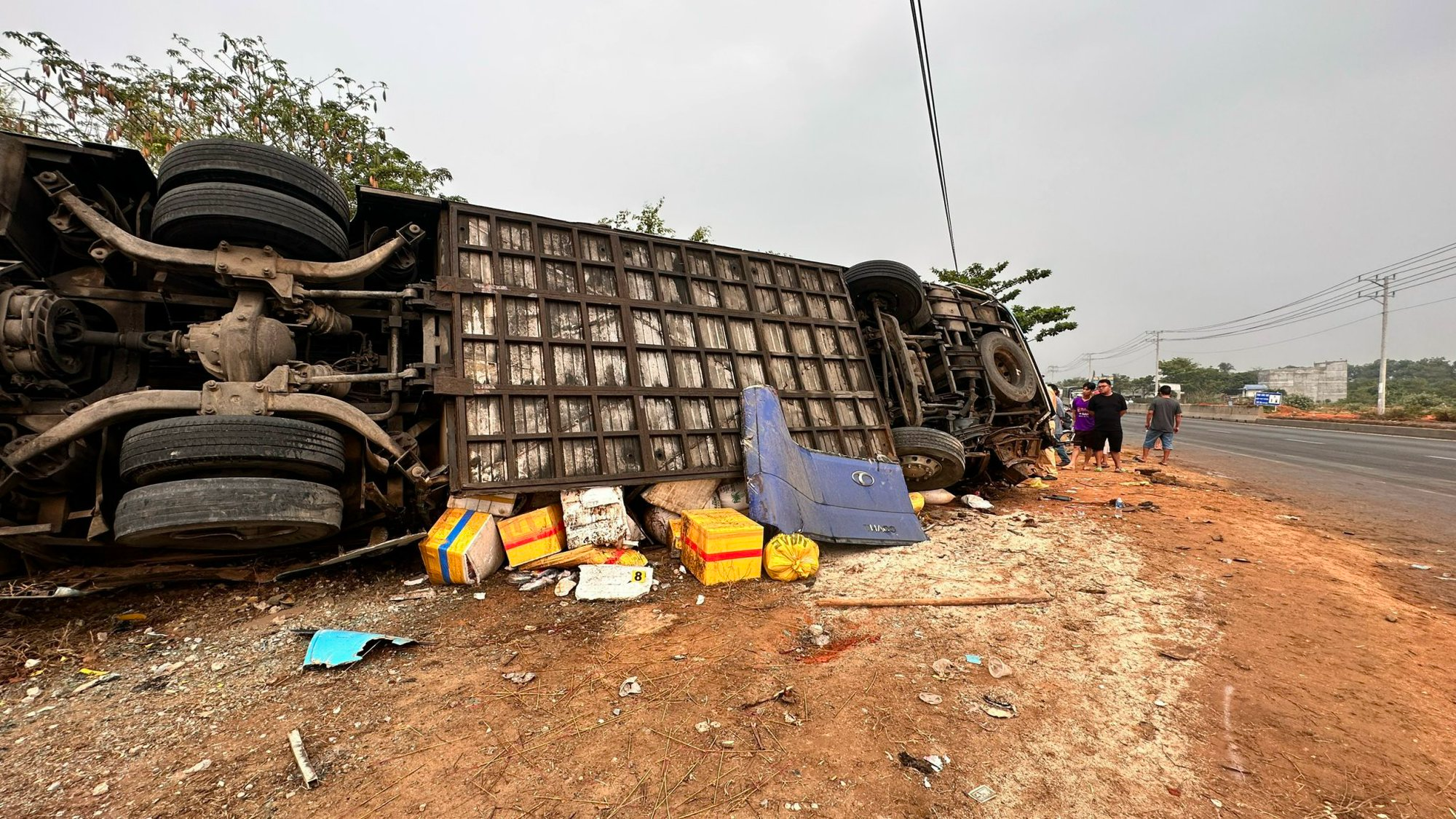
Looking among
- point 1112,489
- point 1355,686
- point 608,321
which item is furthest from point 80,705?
point 1112,489

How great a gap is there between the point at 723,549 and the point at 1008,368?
6.44 metres

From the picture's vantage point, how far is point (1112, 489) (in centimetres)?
772

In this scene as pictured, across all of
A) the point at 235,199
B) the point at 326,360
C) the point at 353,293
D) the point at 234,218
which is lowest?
the point at 326,360

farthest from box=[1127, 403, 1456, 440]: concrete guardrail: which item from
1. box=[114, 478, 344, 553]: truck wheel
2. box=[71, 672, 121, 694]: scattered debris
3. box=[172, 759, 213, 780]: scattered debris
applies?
Result: box=[71, 672, 121, 694]: scattered debris

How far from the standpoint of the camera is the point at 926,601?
334 cm

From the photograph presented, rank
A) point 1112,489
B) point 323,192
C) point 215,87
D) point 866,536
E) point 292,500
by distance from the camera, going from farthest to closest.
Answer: point 215,87 → point 1112,489 → point 866,536 → point 323,192 → point 292,500

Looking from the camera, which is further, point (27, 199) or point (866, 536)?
point (866, 536)

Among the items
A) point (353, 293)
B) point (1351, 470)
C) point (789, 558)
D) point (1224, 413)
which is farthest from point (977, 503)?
point (1224, 413)

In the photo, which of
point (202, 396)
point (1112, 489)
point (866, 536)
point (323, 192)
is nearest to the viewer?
point (202, 396)

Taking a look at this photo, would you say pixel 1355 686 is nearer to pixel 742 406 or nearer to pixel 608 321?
pixel 742 406

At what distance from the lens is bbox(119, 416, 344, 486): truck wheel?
284 cm

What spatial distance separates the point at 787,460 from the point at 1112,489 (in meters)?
6.36

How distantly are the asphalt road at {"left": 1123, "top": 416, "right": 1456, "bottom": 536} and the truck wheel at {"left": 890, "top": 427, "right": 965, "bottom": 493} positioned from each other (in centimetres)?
459

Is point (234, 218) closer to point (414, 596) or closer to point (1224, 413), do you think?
point (414, 596)
